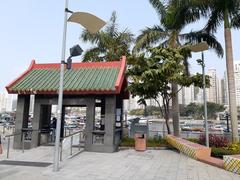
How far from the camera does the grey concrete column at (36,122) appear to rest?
48.8ft

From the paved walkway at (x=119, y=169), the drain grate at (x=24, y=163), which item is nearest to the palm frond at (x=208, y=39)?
the paved walkway at (x=119, y=169)

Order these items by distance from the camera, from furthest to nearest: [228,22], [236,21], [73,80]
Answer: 1. [236,21]
2. [228,22]
3. [73,80]

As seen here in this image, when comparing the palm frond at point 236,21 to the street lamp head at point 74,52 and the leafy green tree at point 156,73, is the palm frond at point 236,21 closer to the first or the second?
the leafy green tree at point 156,73

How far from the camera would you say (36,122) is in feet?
49.9

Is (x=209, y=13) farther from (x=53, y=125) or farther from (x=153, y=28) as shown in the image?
(x=53, y=125)

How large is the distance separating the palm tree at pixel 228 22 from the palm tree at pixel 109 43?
760 cm

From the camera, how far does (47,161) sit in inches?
453

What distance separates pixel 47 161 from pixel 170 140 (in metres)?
7.59

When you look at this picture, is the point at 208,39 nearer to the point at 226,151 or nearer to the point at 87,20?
the point at 226,151

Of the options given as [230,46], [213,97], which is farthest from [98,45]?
[213,97]

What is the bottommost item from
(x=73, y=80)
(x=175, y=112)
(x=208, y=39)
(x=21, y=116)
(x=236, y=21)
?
(x=21, y=116)

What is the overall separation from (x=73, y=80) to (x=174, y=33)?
868 centimetres

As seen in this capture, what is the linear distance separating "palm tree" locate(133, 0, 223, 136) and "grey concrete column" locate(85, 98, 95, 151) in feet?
21.3

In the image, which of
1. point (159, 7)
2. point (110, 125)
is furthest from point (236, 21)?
point (110, 125)
